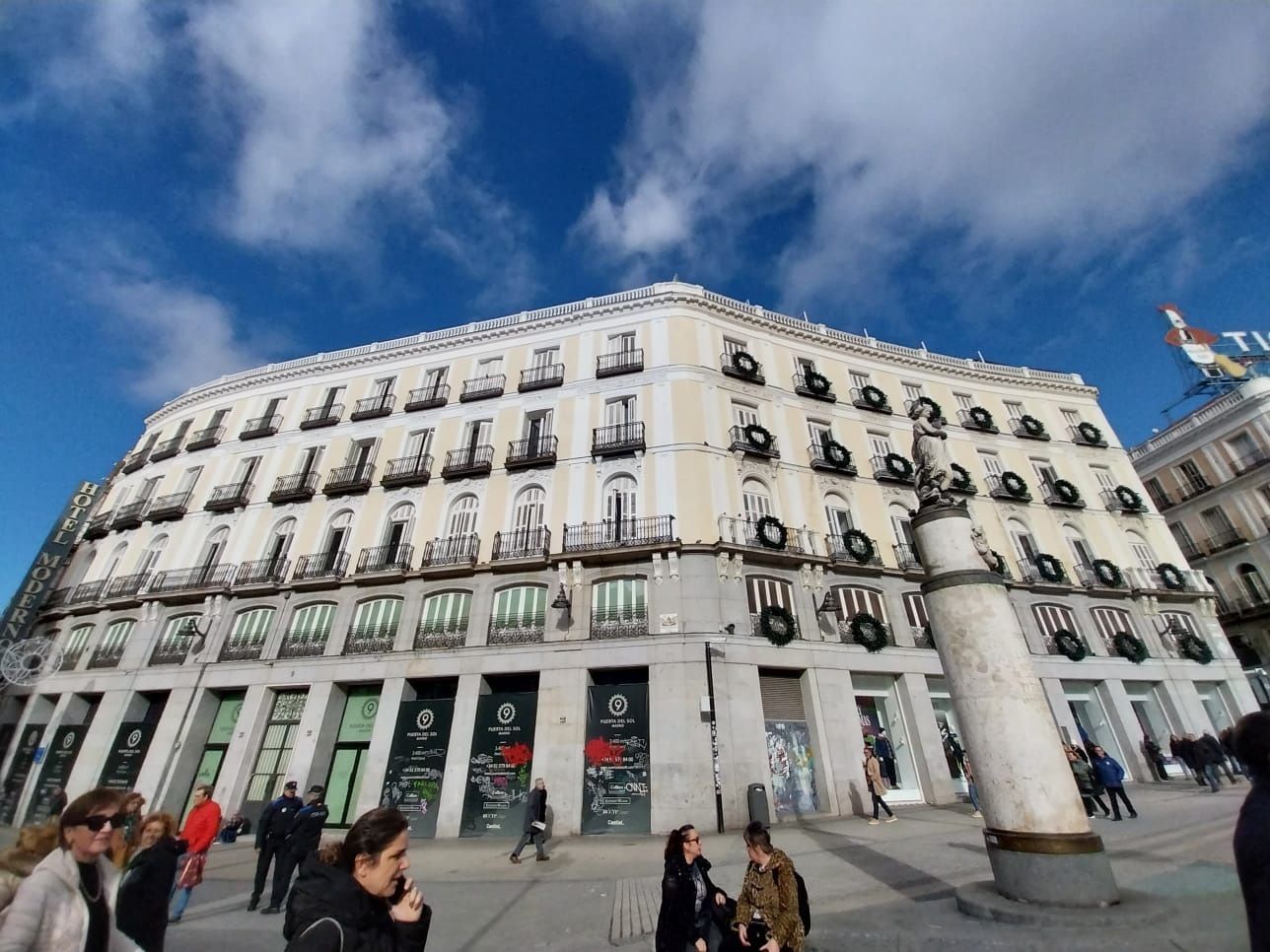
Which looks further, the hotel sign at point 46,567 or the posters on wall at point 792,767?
the hotel sign at point 46,567

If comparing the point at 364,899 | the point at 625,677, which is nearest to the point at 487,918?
the point at 364,899

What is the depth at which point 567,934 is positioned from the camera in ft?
23.4

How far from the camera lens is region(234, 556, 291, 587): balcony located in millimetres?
20547

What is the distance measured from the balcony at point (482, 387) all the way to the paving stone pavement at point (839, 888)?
16179mm

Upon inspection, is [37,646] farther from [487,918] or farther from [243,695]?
[487,918]

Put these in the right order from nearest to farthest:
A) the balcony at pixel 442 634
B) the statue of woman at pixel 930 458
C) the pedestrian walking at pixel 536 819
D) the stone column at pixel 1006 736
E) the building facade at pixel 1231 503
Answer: the stone column at pixel 1006 736
the statue of woman at pixel 930 458
the pedestrian walking at pixel 536 819
the balcony at pixel 442 634
the building facade at pixel 1231 503

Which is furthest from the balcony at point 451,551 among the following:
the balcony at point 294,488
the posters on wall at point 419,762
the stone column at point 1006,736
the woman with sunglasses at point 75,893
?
the woman with sunglasses at point 75,893

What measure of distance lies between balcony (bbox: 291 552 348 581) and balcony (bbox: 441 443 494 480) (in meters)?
4.91

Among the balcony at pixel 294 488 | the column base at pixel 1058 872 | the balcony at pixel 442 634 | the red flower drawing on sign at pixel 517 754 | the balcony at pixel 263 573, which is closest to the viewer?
the column base at pixel 1058 872

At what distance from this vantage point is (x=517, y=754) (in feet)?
51.9

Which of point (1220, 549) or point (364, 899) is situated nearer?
point (364, 899)

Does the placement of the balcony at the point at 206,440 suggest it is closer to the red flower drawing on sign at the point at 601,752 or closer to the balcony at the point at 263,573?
the balcony at the point at 263,573

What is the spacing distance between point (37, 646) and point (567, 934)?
29.2 metres

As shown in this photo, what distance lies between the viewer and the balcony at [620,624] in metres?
16.6
